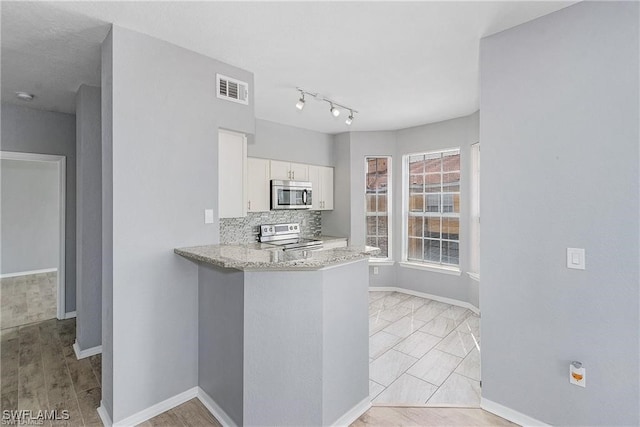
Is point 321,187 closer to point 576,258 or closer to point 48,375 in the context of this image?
point 576,258

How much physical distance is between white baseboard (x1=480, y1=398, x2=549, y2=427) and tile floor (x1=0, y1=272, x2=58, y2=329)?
504 centimetres

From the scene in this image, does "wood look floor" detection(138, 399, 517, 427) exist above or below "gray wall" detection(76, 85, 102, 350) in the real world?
below

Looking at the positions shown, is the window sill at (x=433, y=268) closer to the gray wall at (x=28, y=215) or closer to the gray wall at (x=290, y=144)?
the gray wall at (x=290, y=144)

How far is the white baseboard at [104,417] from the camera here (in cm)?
205

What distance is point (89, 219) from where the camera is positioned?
9.98 ft

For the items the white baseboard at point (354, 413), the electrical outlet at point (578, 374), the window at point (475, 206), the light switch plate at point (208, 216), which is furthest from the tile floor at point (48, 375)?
the window at point (475, 206)

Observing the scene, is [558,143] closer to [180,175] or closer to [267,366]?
[267,366]

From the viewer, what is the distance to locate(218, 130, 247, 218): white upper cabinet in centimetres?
270

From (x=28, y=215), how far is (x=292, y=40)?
719 cm

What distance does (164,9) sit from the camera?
186cm

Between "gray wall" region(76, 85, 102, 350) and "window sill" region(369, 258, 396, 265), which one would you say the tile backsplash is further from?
"gray wall" region(76, 85, 102, 350)

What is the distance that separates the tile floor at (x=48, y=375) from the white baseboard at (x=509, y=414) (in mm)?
2712

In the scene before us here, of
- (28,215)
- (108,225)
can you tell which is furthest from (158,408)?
(28,215)

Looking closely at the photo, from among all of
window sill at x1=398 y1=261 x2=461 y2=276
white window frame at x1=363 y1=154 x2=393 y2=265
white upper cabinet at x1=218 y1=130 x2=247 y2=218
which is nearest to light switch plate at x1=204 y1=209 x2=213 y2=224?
white upper cabinet at x1=218 y1=130 x2=247 y2=218
